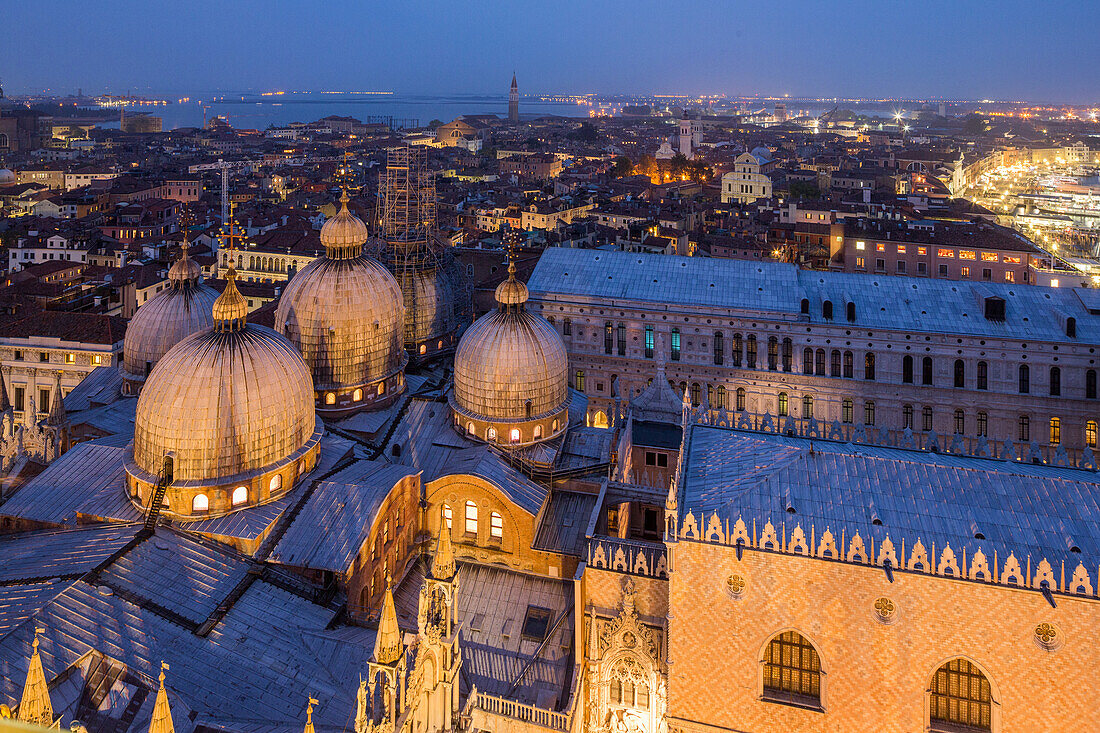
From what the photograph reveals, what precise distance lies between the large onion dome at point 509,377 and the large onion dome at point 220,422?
651 cm

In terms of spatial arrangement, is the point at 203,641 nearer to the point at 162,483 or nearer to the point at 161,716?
the point at 162,483

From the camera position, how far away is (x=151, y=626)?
18.4 metres

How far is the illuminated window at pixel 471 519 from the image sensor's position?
25.5 m

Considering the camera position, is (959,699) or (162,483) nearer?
(959,699)

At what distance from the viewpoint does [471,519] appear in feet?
84.0

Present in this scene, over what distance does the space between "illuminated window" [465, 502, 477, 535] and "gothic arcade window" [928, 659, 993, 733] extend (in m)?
13.6

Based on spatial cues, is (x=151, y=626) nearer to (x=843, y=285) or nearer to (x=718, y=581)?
(x=718, y=581)

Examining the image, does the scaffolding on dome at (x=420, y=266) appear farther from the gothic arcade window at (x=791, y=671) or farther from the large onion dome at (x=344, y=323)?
the gothic arcade window at (x=791, y=671)

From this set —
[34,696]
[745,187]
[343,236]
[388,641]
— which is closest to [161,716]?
[34,696]

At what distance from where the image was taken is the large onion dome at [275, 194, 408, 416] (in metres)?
29.1

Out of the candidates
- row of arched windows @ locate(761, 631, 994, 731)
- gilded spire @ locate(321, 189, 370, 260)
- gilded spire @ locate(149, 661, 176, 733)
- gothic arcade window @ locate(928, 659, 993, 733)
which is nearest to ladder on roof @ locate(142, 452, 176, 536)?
gilded spire @ locate(321, 189, 370, 260)

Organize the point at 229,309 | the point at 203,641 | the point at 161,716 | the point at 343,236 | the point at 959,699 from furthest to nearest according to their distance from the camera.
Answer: the point at 343,236 < the point at 229,309 < the point at 203,641 < the point at 959,699 < the point at 161,716

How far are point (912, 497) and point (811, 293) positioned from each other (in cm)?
2213

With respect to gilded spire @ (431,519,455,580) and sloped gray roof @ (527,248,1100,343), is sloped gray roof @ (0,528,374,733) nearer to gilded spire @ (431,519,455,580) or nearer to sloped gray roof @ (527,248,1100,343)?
gilded spire @ (431,519,455,580)
